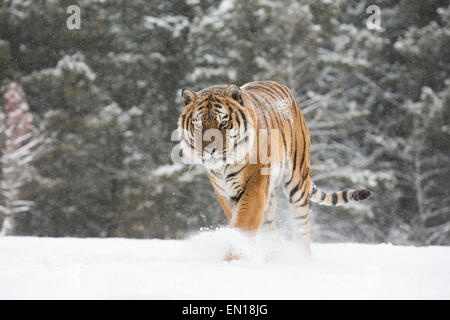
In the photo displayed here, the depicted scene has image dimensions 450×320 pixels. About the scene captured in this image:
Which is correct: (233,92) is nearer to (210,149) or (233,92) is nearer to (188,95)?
(188,95)

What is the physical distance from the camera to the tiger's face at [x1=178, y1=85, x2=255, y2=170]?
13.3 feet

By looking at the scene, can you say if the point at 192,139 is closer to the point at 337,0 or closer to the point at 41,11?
the point at 337,0

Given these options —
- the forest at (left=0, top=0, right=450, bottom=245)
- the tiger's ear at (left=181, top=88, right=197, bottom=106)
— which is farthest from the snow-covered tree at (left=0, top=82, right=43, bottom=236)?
the tiger's ear at (left=181, top=88, right=197, bottom=106)

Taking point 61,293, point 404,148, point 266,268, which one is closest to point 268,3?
point 404,148

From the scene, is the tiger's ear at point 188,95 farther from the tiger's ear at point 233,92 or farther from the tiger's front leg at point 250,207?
the tiger's front leg at point 250,207

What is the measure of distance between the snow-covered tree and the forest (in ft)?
→ 0.12

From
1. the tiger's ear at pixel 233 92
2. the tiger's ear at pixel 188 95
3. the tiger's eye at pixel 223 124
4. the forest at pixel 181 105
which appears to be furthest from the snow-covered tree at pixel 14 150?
the tiger's eye at pixel 223 124

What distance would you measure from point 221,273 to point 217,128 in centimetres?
119

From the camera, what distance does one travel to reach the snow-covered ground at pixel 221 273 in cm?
285

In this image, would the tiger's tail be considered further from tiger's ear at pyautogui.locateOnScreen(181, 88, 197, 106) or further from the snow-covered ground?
tiger's ear at pyautogui.locateOnScreen(181, 88, 197, 106)

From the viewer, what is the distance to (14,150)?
575 inches

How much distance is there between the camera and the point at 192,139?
164 inches

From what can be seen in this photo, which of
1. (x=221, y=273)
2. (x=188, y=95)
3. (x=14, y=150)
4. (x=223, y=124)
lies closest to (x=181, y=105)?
(x=14, y=150)

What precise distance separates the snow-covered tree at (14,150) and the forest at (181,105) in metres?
0.04
